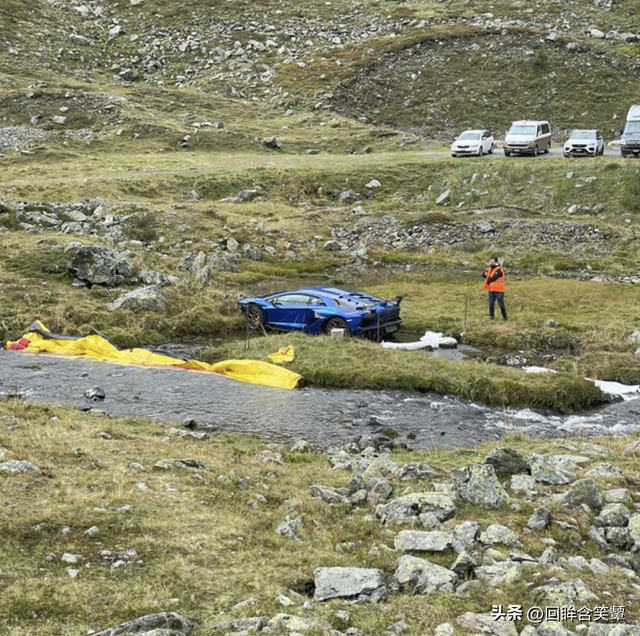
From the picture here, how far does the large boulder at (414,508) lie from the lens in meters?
11.6

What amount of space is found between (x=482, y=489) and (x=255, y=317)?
645 inches

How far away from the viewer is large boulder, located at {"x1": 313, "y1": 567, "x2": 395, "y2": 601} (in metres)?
9.21

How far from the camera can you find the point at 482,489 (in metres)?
12.4

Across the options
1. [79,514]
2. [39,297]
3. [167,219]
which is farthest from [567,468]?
[167,219]

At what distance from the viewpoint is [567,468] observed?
14641 millimetres

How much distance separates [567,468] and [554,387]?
7.09 meters

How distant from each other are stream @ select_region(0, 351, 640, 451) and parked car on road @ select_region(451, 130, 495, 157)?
1454 inches

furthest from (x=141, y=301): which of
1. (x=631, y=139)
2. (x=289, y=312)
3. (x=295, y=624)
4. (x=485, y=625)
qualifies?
(x=631, y=139)

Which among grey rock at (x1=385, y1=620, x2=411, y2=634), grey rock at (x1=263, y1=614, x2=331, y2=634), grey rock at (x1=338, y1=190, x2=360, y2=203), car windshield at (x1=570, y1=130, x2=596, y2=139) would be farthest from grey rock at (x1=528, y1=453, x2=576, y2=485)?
car windshield at (x1=570, y1=130, x2=596, y2=139)

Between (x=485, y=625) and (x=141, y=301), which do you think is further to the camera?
(x=141, y=301)

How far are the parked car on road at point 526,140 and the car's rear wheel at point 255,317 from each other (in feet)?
106

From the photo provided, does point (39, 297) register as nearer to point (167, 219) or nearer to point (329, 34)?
point (167, 219)

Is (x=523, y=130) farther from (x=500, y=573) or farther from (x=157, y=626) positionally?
(x=157, y=626)

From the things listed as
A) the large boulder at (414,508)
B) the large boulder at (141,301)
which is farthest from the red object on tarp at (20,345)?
the large boulder at (414,508)
